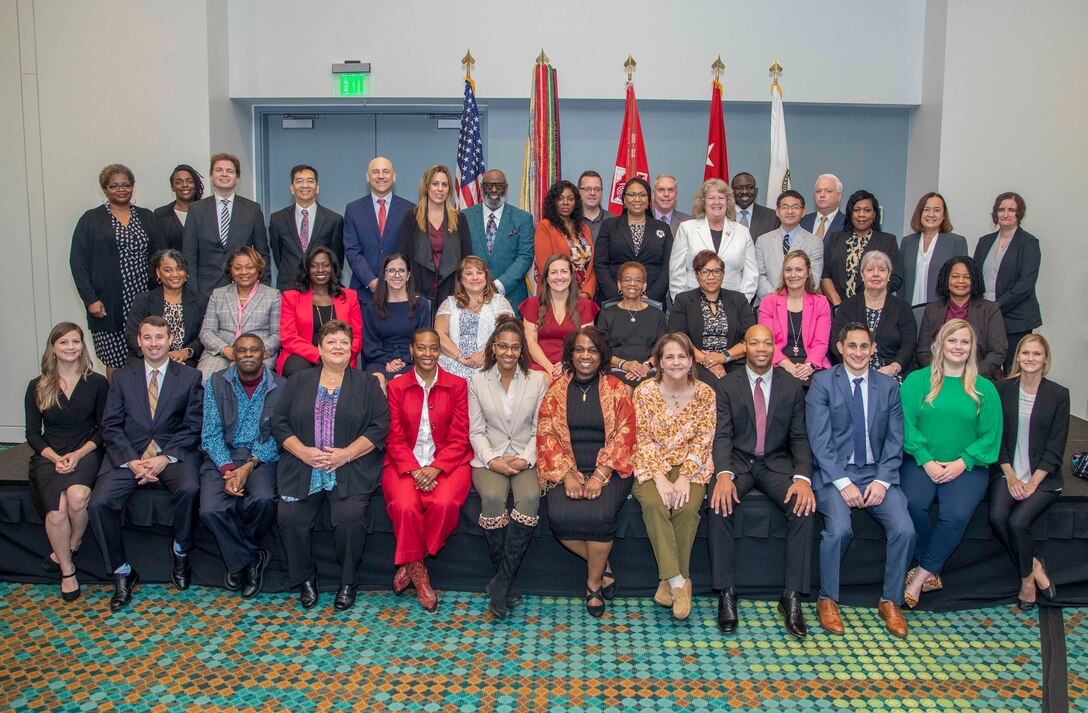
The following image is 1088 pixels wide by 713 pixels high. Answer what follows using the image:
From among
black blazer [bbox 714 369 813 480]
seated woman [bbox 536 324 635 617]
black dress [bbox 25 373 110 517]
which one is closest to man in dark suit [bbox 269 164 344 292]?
black dress [bbox 25 373 110 517]

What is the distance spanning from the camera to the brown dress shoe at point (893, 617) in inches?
162

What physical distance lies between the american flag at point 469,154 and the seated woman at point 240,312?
1928 mm

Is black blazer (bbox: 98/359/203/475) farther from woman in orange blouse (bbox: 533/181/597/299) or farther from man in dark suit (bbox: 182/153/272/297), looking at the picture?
woman in orange blouse (bbox: 533/181/597/299)

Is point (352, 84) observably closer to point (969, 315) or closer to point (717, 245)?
point (717, 245)

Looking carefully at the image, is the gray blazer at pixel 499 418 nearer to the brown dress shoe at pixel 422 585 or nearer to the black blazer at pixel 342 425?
the black blazer at pixel 342 425

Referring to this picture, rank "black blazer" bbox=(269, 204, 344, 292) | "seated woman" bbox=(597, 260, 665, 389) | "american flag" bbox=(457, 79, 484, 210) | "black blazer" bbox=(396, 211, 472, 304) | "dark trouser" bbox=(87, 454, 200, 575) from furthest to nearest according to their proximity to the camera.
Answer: "american flag" bbox=(457, 79, 484, 210)
"black blazer" bbox=(269, 204, 344, 292)
"black blazer" bbox=(396, 211, 472, 304)
"seated woman" bbox=(597, 260, 665, 389)
"dark trouser" bbox=(87, 454, 200, 575)

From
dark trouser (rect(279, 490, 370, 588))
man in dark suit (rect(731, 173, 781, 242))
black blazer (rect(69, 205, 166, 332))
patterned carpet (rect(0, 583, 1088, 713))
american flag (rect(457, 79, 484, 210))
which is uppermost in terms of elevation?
american flag (rect(457, 79, 484, 210))

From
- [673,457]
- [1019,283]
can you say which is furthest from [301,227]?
[1019,283]

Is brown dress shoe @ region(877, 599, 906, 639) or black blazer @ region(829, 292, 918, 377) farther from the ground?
black blazer @ region(829, 292, 918, 377)

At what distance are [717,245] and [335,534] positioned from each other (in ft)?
9.83

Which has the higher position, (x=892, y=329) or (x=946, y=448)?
(x=892, y=329)

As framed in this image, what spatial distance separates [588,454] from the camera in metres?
4.50

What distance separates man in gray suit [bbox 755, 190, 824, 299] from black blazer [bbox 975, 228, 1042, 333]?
1.20 m

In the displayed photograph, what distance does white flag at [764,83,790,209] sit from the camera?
7023 mm
